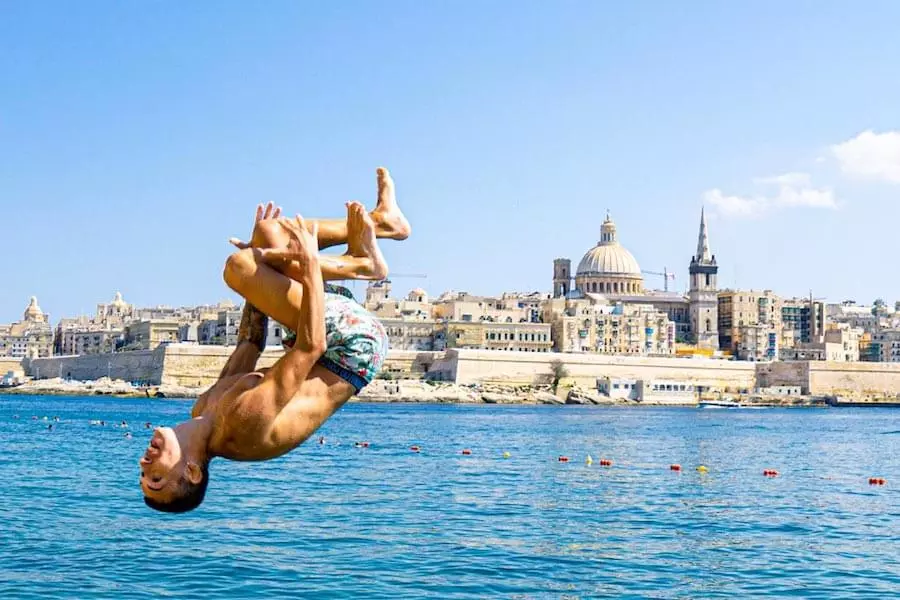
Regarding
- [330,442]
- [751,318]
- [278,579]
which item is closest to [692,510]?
[278,579]

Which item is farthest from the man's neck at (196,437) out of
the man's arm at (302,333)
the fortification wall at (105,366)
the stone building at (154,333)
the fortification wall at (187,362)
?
the stone building at (154,333)

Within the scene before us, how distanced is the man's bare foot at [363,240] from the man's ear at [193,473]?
601 millimetres

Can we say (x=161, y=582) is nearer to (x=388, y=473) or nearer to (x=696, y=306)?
(x=388, y=473)

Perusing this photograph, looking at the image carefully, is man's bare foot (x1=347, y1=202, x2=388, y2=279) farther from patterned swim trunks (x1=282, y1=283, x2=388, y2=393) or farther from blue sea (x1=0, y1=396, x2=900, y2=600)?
blue sea (x1=0, y1=396, x2=900, y2=600)

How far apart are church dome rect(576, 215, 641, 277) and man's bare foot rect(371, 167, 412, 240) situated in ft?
361

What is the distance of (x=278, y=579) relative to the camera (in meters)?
11.1

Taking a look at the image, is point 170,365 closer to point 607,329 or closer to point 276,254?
point 607,329

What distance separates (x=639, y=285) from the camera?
113750mm

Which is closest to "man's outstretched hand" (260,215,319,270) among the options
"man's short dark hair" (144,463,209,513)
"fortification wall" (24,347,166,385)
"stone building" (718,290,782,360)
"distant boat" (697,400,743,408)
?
"man's short dark hair" (144,463,209,513)

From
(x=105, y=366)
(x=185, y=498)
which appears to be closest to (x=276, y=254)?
(x=185, y=498)

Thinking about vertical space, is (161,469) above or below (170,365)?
below

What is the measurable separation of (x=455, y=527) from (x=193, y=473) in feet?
38.4

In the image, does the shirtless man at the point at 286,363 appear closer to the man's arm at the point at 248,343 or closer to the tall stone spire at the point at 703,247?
the man's arm at the point at 248,343

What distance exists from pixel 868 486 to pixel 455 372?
183ft
